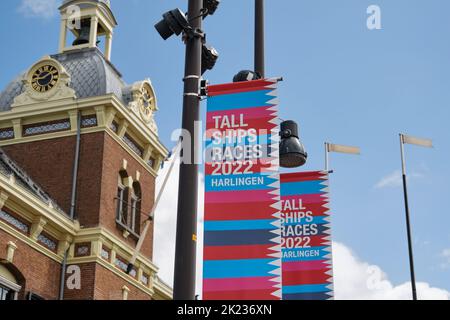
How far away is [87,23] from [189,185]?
2151cm

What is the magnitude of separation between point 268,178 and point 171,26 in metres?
2.23

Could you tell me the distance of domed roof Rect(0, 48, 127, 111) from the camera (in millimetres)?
25750

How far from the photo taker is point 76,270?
22906mm

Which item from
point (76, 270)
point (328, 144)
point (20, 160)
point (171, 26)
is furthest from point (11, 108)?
point (171, 26)

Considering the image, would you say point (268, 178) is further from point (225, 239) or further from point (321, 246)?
point (321, 246)

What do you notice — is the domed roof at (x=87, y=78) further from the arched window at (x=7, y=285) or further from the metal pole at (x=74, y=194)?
the arched window at (x=7, y=285)

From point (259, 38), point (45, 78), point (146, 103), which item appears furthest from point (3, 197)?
point (259, 38)

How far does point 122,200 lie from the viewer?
25.7 m

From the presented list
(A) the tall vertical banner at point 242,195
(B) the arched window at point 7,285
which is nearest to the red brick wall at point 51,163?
(B) the arched window at point 7,285

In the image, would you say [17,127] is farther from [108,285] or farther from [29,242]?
[108,285]

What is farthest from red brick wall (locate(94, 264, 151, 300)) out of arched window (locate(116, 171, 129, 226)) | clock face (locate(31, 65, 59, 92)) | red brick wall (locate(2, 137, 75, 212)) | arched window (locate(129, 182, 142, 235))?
clock face (locate(31, 65, 59, 92))

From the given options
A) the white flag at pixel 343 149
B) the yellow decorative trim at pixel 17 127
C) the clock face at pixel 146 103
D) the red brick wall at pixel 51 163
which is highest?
the clock face at pixel 146 103

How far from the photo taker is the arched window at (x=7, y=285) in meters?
20.5

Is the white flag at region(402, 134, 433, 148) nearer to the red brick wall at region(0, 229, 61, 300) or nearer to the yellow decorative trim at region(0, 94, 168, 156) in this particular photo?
the yellow decorative trim at region(0, 94, 168, 156)
